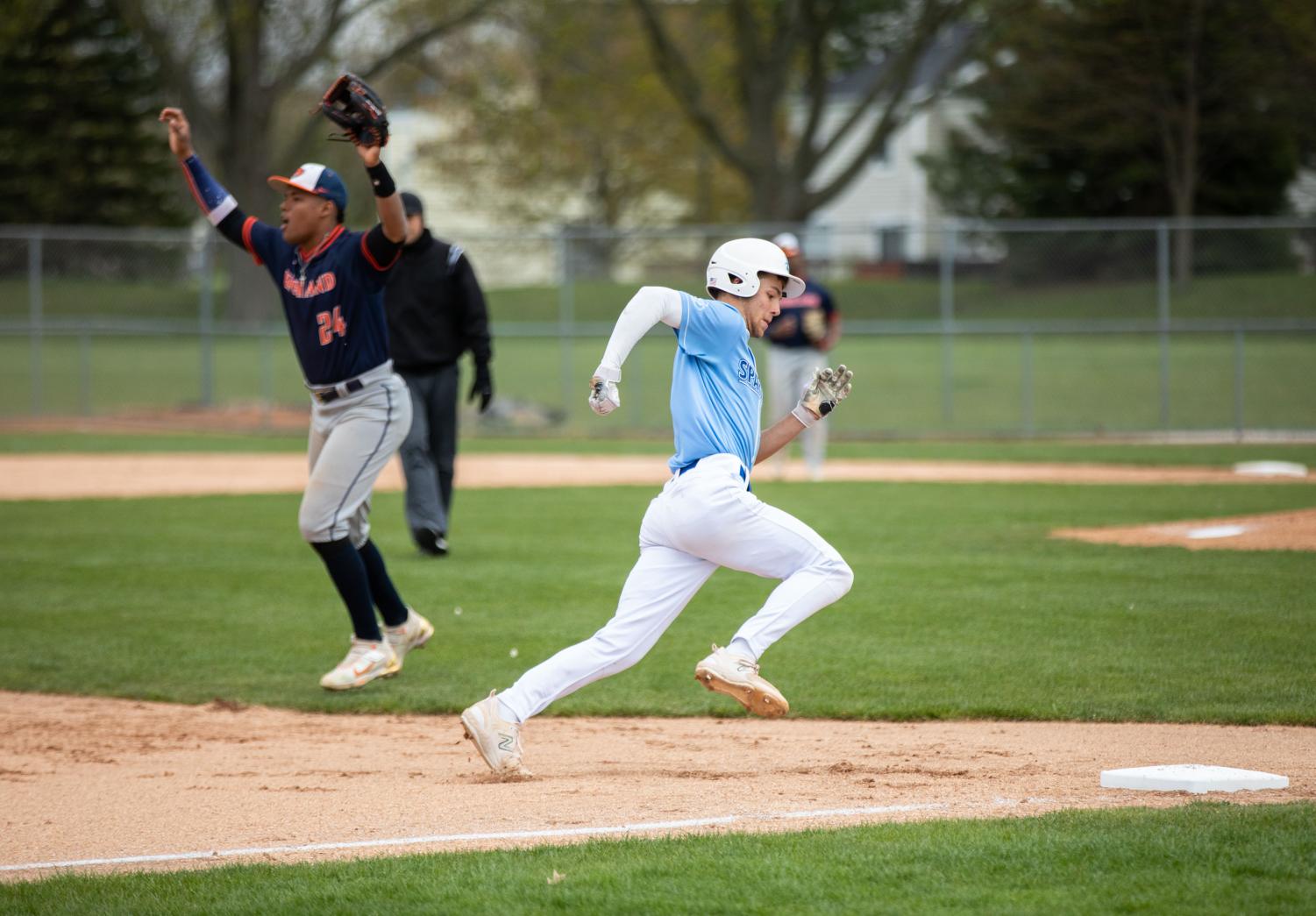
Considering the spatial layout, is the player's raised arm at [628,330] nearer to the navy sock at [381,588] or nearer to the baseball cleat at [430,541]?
the navy sock at [381,588]

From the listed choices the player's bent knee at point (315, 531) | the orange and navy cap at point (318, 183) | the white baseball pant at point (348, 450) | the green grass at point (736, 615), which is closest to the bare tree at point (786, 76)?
the green grass at point (736, 615)

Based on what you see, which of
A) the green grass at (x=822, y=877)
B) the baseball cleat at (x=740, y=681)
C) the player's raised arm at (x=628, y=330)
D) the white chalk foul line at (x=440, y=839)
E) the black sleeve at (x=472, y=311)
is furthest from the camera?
the black sleeve at (x=472, y=311)

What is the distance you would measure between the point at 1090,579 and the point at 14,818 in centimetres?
672

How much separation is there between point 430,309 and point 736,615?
119 inches

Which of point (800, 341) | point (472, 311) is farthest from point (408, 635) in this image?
point (800, 341)

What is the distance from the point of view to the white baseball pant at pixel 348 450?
276 inches

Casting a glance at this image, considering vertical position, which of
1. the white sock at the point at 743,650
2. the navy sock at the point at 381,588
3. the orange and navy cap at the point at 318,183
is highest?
the orange and navy cap at the point at 318,183

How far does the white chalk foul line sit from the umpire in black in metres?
5.51

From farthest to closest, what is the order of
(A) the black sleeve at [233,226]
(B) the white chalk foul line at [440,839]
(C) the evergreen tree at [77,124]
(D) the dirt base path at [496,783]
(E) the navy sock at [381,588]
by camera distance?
1. (C) the evergreen tree at [77,124]
2. (E) the navy sock at [381,588]
3. (A) the black sleeve at [233,226]
4. (D) the dirt base path at [496,783]
5. (B) the white chalk foul line at [440,839]

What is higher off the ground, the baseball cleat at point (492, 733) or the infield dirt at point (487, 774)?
the baseball cleat at point (492, 733)

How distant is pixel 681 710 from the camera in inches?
273

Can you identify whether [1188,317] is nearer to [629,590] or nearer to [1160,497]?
[1160,497]

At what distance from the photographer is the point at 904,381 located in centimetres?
2736

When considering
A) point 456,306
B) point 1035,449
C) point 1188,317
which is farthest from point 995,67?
point 456,306
